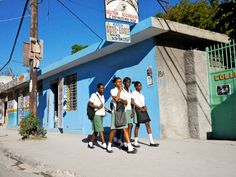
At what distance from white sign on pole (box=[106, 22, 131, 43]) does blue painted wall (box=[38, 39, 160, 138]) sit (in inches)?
34.6

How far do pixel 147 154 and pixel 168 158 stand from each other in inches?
24.4

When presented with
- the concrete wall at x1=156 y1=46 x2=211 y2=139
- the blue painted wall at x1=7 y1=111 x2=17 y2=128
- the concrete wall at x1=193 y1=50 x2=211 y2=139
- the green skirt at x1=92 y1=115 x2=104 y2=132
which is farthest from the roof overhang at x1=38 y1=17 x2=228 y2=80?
the blue painted wall at x1=7 y1=111 x2=17 y2=128

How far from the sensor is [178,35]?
8883mm

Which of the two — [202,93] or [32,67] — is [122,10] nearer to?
[202,93]

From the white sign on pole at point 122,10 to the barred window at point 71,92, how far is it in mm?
5347

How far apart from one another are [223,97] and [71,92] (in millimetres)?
7623

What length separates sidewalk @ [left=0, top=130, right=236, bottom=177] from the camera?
451 cm

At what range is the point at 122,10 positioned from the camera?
8.63 metres

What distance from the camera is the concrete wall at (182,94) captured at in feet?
28.1

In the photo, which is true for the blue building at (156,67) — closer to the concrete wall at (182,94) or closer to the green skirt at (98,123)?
the concrete wall at (182,94)

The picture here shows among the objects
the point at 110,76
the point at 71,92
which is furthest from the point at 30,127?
the point at 71,92

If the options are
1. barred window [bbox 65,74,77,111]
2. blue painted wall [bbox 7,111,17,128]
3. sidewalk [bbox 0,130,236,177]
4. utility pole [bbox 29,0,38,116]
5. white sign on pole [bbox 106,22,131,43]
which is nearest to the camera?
sidewalk [bbox 0,130,236,177]

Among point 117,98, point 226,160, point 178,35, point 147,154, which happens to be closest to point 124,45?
point 178,35

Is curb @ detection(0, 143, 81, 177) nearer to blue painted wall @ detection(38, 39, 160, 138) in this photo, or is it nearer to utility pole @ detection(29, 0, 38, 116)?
utility pole @ detection(29, 0, 38, 116)
